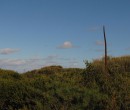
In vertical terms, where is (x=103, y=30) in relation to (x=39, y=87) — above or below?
above

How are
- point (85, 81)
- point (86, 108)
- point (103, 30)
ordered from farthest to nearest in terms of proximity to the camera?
1. point (103, 30)
2. point (85, 81)
3. point (86, 108)

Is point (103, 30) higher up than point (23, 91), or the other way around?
point (103, 30)

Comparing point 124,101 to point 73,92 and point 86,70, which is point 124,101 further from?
point 86,70

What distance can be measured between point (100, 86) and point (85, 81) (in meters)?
1.29

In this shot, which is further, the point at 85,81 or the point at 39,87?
the point at 85,81

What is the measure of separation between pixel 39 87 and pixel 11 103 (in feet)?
4.17

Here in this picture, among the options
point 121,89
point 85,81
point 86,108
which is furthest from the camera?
point 85,81

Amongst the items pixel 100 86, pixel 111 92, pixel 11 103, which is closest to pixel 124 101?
pixel 111 92

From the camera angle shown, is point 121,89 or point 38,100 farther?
point 121,89

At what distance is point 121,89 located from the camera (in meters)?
15.6


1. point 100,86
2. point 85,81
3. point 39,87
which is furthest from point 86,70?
point 39,87

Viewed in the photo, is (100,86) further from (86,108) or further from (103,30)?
(103,30)

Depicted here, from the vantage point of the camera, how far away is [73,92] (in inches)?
578

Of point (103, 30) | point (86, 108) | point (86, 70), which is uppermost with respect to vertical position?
point (103, 30)
